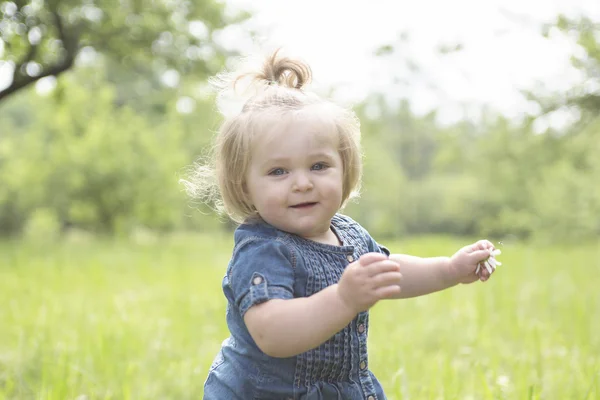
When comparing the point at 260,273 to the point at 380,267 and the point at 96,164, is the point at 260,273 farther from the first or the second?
the point at 96,164

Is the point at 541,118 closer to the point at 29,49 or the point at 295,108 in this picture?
the point at 29,49

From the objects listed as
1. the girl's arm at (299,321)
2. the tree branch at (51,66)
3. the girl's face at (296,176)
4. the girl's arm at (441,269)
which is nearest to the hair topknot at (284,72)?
the girl's face at (296,176)

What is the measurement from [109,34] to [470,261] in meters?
5.97

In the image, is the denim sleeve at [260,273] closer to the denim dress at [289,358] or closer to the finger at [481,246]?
the denim dress at [289,358]

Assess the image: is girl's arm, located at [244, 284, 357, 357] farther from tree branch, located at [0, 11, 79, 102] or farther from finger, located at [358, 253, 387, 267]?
tree branch, located at [0, 11, 79, 102]

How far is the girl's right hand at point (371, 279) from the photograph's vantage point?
138 centimetres

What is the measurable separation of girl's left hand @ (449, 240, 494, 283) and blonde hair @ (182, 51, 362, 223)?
0.35 m

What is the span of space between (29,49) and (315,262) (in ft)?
12.4

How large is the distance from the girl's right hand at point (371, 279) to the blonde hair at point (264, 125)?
0.47 meters

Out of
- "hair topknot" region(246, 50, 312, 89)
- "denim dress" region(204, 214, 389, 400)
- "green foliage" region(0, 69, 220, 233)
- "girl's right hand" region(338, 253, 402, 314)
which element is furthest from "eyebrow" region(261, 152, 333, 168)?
"green foliage" region(0, 69, 220, 233)

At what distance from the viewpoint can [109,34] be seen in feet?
22.8

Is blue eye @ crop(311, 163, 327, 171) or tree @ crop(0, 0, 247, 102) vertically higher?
tree @ crop(0, 0, 247, 102)

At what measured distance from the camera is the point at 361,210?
2462 centimetres

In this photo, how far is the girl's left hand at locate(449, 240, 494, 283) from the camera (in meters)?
1.77
